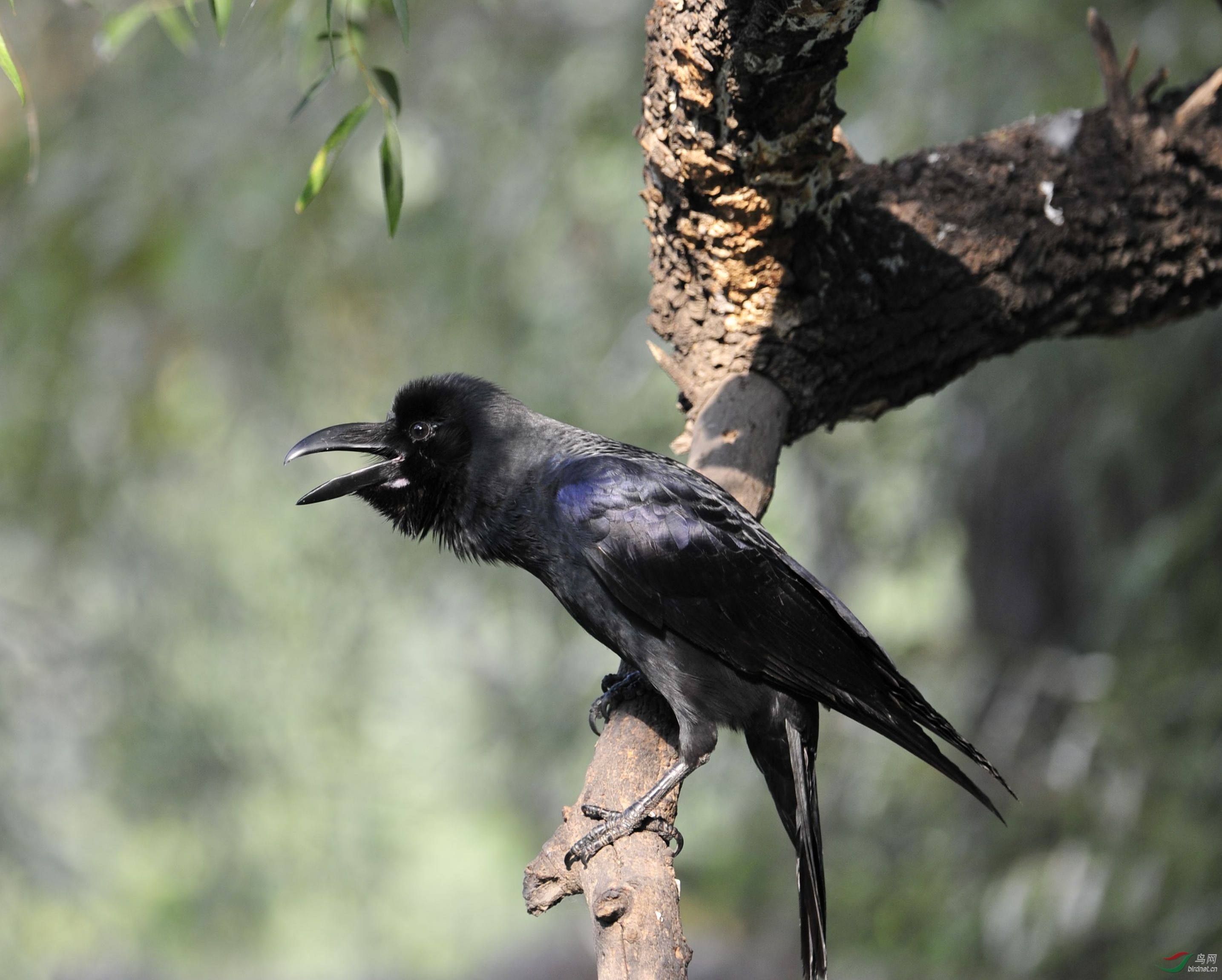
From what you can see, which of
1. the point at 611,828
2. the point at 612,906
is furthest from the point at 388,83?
the point at 612,906

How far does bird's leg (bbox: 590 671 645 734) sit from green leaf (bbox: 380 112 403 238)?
1.13m

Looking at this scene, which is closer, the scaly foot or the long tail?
the scaly foot

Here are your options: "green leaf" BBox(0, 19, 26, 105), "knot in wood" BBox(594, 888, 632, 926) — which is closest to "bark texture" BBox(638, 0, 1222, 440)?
"green leaf" BBox(0, 19, 26, 105)

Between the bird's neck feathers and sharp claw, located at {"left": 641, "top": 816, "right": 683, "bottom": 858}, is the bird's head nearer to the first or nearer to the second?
the bird's neck feathers

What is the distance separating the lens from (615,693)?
8.86 ft

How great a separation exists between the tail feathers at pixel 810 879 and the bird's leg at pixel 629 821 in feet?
0.92

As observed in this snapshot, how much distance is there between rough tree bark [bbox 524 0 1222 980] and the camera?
7.00 feet

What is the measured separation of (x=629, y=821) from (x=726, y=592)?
56 centimetres

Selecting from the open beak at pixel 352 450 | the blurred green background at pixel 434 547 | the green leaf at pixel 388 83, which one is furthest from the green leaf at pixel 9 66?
the blurred green background at pixel 434 547

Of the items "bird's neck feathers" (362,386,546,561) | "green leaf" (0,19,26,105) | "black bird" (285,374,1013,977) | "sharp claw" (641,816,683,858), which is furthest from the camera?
"bird's neck feathers" (362,386,546,561)

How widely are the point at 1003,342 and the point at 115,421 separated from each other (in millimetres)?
4275

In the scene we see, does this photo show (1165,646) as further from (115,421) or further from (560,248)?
(115,421)

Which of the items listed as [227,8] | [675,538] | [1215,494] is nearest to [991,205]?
[675,538]

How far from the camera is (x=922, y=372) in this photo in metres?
2.78
